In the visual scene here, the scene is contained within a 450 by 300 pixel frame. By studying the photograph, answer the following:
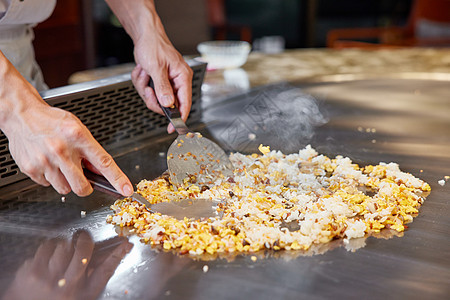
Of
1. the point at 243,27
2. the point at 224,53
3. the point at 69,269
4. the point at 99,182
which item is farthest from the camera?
the point at 243,27

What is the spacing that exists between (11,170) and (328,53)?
1.82m

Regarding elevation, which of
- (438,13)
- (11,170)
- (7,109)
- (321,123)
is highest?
(7,109)

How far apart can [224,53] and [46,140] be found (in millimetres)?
1437

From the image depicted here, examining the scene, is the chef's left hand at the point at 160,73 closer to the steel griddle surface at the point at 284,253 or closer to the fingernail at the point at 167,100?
the fingernail at the point at 167,100

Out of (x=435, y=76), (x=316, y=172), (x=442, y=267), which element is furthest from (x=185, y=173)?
(x=435, y=76)

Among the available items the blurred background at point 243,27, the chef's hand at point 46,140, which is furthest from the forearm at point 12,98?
the blurred background at point 243,27

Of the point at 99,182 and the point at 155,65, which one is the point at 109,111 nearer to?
the point at 155,65

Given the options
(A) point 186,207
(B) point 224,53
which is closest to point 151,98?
(A) point 186,207

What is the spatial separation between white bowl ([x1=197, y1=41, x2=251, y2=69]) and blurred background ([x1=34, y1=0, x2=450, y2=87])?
932mm

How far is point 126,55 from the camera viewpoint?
13.4ft

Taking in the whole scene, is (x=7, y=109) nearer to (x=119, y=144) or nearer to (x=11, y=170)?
(x=11, y=170)

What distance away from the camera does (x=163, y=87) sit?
1224 millimetres

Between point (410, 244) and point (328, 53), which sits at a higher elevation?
point (410, 244)

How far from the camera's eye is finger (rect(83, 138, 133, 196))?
2.85ft
